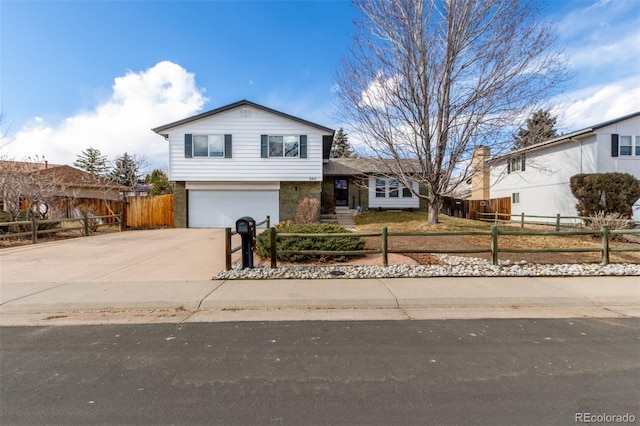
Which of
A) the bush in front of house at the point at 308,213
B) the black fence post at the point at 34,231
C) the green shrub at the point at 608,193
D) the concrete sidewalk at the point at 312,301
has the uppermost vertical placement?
the green shrub at the point at 608,193

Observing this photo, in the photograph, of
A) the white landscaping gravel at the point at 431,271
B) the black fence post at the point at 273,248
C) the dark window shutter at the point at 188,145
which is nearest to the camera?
the white landscaping gravel at the point at 431,271

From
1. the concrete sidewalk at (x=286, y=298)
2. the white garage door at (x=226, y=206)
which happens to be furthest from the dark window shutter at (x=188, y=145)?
the concrete sidewalk at (x=286, y=298)

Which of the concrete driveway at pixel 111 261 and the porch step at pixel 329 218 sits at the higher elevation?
the porch step at pixel 329 218

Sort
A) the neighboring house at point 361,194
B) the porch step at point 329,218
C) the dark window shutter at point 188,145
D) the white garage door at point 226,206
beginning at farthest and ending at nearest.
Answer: the neighboring house at point 361,194 → the porch step at point 329,218 → the white garage door at point 226,206 → the dark window shutter at point 188,145

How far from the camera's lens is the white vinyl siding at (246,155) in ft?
59.4

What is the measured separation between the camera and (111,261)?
29.0 ft

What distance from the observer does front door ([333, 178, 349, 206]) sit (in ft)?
73.3

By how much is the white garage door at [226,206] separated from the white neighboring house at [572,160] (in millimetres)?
12761

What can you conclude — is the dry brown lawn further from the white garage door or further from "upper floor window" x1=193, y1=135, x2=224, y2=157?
"upper floor window" x1=193, y1=135, x2=224, y2=157

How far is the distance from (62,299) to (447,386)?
20.9ft

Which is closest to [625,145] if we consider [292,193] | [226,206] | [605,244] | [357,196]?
[357,196]

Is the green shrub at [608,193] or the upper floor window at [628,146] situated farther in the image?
the upper floor window at [628,146]

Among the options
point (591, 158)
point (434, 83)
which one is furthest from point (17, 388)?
point (591, 158)

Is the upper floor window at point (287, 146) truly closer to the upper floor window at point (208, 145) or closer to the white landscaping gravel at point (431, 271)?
the upper floor window at point (208, 145)
